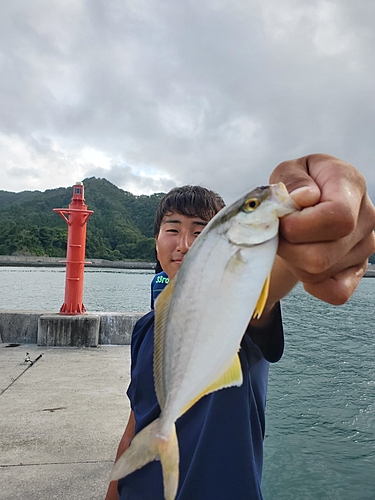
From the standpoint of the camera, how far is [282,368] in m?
10.4

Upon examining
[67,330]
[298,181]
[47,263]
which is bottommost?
[47,263]

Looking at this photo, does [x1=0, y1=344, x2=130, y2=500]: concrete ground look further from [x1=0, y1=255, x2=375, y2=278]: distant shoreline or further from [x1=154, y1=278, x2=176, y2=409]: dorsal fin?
[x1=0, y1=255, x2=375, y2=278]: distant shoreline

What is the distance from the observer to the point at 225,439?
154 centimetres

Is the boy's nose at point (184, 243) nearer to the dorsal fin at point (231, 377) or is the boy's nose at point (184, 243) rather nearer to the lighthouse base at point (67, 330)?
the dorsal fin at point (231, 377)

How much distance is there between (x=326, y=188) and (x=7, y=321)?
25.0 ft

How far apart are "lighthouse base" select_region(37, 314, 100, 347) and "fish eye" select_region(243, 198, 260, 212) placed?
6.71 m

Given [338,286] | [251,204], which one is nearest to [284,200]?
[251,204]

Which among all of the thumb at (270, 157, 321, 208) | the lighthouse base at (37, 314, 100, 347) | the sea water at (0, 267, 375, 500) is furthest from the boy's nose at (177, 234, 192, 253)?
the lighthouse base at (37, 314, 100, 347)

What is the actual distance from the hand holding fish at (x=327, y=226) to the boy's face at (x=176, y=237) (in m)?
0.99

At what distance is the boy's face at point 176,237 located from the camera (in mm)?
2258

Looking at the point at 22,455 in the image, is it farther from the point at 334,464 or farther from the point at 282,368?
the point at 282,368

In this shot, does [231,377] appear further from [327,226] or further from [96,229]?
[96,229]

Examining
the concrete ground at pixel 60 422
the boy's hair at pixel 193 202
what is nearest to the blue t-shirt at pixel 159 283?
the concrete ground at pixel 60 422

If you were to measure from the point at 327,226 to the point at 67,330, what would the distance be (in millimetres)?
7066
